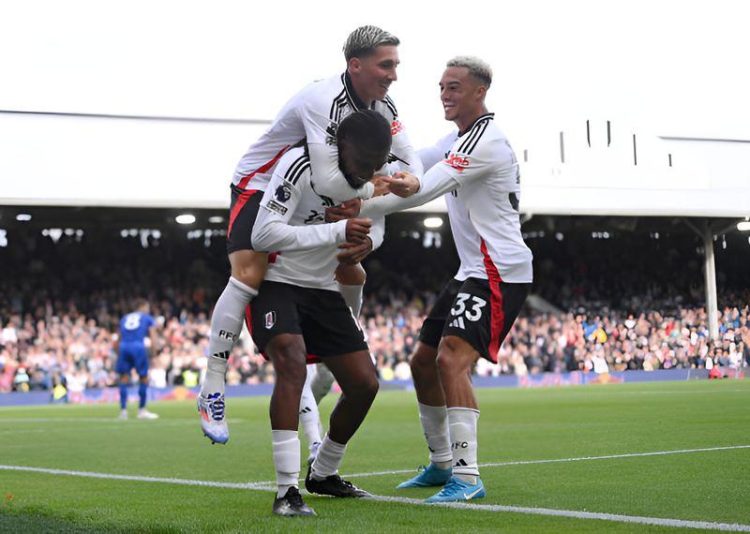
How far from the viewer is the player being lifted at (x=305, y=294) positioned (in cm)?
579

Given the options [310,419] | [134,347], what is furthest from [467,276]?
[134,347]

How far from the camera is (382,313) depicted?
3547 cm

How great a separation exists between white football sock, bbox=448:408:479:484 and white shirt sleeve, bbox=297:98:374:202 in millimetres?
1337

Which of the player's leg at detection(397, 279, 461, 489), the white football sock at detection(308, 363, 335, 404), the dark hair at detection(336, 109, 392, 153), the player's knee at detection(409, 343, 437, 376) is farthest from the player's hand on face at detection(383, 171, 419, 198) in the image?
the white football sock at detection(308, 363, 335, 404)

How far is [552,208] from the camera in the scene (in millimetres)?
33531

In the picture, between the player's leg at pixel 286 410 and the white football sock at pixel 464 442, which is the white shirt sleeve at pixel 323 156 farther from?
the white football sock at pixel 464 442

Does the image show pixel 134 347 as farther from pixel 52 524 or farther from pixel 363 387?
pixel 52 524

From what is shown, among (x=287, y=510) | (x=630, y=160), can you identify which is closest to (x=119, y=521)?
(x=287, y=510)

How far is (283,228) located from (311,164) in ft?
1.28

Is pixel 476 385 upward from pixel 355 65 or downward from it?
downward

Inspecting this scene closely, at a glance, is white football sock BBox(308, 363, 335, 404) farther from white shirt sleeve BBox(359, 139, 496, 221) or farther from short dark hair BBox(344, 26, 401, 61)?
short dark hair BBox(344, 26, 401, 61)

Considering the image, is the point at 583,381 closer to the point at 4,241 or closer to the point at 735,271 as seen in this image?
the point at 735,271

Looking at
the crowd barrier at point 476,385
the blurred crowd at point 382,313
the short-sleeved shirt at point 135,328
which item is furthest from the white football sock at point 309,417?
the blurred crowd at point 382,313

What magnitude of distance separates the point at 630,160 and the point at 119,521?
Result: 3423 centimetres
